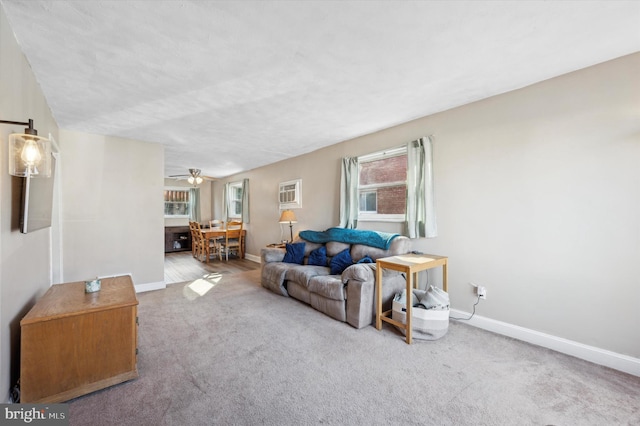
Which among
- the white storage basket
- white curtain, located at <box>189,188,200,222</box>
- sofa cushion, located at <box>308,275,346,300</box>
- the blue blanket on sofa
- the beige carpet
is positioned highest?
white curtain, located at <box>189,188,200,222</box>

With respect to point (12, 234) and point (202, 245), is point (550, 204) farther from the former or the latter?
point (202, 245)

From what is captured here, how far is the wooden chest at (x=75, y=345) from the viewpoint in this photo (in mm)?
1578

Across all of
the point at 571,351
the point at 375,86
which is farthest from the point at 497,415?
the point at 375,86

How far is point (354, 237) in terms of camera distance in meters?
3.65

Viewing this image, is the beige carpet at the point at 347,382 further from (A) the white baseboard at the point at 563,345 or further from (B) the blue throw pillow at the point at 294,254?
(B) the blue throw pillow at the point at 294,254

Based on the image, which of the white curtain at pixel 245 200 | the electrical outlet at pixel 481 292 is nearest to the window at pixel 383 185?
the electrical outlet at pixel 481 292

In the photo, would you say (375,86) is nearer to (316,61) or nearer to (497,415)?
(316,61)

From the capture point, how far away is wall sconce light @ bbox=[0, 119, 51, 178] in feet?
4.85

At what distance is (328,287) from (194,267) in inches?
161

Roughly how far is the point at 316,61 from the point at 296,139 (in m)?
2.12

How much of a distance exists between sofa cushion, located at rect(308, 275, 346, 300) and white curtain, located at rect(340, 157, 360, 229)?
3.75ft

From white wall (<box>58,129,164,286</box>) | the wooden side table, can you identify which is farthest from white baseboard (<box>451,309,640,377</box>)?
white wall (<box>58,129,164,286</box>)

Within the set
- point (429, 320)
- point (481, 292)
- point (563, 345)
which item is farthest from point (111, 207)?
point (563, 345)

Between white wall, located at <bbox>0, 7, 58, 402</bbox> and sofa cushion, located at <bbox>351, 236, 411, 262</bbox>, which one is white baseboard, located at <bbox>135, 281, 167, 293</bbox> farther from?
sofa cushion, located at <bbox>351, 236, 411, 262</bbox>
